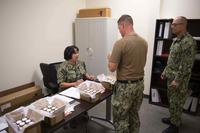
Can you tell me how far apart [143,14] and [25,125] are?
9.76ft

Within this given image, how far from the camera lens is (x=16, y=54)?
3.06 metres

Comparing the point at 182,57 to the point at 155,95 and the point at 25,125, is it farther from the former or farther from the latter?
the point at 25,125

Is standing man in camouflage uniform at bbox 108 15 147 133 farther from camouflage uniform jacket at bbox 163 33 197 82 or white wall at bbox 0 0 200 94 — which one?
white wall at bbox 0 0 200 94

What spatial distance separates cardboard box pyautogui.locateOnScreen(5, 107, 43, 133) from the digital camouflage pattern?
5.98 ft

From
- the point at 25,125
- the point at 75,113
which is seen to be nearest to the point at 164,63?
the point at 75,113

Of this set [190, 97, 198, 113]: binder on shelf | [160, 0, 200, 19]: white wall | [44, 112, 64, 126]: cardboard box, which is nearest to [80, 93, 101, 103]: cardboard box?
[44, 112, 64, 126]: cardboard box

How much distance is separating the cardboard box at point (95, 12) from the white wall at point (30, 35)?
0.82 ft

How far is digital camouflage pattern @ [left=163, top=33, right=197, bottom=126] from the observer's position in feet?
7.56

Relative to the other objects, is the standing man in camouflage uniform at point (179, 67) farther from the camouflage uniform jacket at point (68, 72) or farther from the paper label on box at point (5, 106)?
the paper label on box at point (5, 106)

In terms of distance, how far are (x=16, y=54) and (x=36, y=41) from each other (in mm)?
461

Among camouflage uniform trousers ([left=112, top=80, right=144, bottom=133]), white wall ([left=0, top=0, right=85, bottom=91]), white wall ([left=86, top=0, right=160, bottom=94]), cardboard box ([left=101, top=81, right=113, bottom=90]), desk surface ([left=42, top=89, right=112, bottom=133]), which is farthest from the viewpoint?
white wall ([left=86, top=0, right=160, bottom=94])

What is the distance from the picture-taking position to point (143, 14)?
3.48m

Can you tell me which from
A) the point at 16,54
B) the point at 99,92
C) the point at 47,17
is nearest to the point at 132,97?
the point at 99,92

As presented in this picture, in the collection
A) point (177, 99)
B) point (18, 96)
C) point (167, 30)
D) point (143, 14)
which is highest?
point (143, 14)
